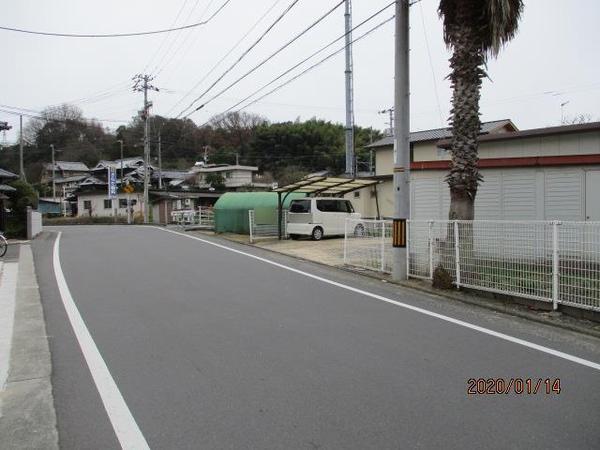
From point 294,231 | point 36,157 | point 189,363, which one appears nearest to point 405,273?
point 189,363

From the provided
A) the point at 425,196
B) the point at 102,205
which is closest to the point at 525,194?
the point at 425,196

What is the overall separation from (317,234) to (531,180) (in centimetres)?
1000

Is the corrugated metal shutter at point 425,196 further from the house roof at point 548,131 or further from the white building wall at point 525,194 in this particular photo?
the house roof at point 548,131

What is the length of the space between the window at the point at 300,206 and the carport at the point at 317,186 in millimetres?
546

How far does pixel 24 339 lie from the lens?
21.3 ft

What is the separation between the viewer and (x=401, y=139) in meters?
10.9

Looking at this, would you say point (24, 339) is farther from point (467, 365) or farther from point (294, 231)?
point (294, 231)

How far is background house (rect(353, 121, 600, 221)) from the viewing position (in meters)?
11.8

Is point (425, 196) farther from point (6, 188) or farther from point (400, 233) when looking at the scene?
point (6, 188)

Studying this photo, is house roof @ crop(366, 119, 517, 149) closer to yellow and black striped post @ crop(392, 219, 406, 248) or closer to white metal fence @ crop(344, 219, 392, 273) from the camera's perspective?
white metal fence @ crop(344, 219, 392, 273)

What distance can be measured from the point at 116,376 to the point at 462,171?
737 centimetres

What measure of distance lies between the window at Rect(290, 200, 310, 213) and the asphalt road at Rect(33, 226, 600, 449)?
38.6 ft

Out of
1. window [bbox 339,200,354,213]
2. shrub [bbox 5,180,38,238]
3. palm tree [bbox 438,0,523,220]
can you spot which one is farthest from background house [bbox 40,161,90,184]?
palm tree [bbox 438,0,523,220]

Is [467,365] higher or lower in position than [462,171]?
lower
